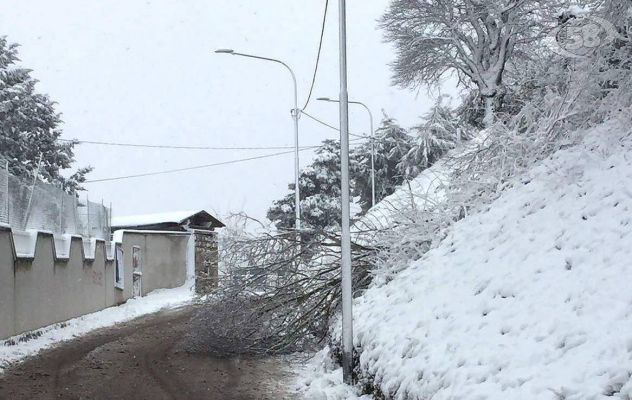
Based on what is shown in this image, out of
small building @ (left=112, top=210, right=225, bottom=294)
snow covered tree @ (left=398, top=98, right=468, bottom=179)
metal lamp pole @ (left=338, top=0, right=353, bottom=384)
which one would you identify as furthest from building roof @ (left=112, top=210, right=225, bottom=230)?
metal lamp pole @ (left=338, top=0, right=353, bottom=384)

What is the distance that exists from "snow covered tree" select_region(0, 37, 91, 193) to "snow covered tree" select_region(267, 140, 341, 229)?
11.7 metres

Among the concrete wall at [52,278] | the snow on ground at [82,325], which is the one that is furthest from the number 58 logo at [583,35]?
the concrete wall at [52,278]

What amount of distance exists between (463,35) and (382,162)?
15571 millimetres

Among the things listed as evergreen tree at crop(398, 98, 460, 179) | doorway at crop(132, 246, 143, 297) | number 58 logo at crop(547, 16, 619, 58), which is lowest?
doorway at crop(132, 246, 143, 297)

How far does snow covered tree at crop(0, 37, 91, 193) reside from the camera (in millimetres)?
27094

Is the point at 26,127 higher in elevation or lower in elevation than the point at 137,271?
higher

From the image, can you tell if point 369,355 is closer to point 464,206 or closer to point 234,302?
point 464,206

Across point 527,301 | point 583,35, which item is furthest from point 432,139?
point 527,301

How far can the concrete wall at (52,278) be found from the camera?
11625 mm

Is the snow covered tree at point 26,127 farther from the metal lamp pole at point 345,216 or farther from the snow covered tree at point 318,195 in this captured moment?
the metal lamp pole at point 345,216

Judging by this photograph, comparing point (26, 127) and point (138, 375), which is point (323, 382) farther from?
point (26, 127)

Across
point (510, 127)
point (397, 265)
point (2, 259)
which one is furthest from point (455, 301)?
point (2, 259)

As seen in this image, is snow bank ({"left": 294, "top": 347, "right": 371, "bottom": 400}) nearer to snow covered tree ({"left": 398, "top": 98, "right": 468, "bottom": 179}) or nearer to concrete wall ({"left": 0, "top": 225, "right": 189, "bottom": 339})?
concrete wall ({"left": 0, "top": 225, "right": 189, "bottom": 339})

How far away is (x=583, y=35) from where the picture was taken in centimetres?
849
